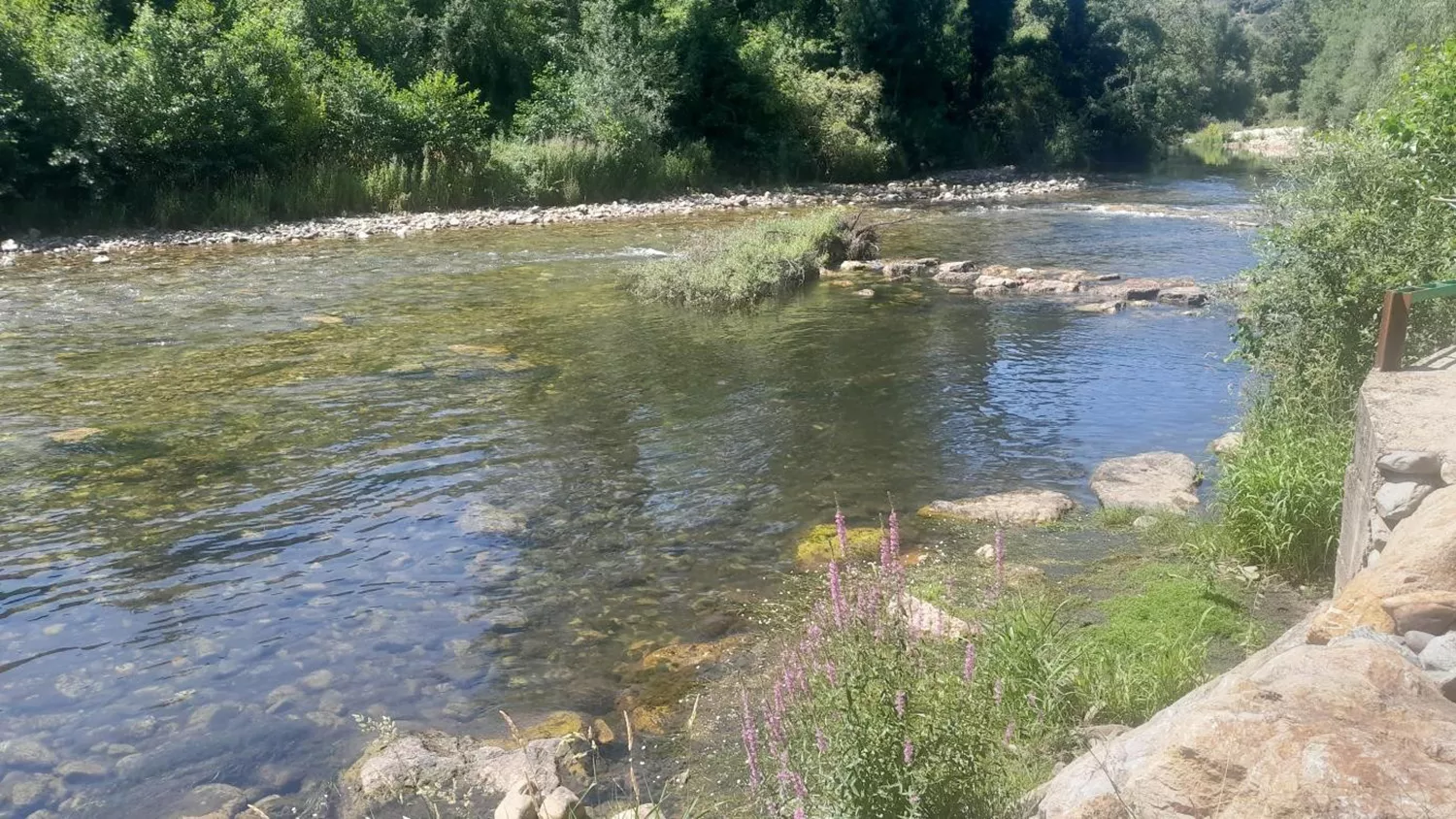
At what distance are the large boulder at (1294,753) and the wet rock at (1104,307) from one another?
45.9ft

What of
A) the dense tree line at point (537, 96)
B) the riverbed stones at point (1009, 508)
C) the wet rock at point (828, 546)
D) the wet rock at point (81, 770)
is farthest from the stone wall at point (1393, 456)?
the dense tree line at point (537, 96)

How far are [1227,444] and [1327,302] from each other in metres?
1.78

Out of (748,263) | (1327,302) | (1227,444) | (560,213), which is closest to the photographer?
(1327,302)

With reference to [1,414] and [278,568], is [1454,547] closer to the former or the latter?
[278,568]

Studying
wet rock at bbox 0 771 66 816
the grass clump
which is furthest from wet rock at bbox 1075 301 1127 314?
wet rock at bbox 0 771 66 816

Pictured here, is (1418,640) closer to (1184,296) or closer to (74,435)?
(74,435)

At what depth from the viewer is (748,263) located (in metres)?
17.9

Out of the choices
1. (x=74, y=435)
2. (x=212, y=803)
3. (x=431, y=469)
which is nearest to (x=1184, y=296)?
(x=431, y=469)

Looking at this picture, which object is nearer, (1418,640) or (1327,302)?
(1418,640)

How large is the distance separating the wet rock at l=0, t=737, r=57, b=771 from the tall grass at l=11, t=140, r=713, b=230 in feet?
73.2

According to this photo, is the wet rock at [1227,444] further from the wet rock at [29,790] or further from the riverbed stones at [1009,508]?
the wet rock at [29,790]

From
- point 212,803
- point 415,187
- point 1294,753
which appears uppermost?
point 415,187

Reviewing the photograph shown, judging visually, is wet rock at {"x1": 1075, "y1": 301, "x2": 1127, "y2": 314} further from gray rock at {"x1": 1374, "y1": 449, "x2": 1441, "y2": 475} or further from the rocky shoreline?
the rocky shoreline

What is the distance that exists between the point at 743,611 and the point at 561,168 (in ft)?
84.7
